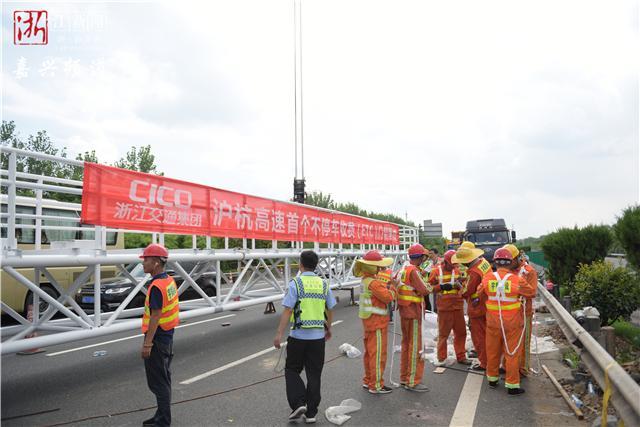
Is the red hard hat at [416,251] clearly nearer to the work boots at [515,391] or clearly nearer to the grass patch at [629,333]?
the work boots at [515,391]

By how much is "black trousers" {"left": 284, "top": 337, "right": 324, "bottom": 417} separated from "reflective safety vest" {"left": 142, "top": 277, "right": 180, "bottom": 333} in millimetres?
1249

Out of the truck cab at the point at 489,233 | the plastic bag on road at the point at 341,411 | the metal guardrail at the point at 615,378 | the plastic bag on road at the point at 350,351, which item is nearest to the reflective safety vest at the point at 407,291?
the plastic bag on road at the point at 341,411

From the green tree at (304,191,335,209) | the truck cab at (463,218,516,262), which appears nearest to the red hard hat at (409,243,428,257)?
the truck cab at (463,218,516,262)

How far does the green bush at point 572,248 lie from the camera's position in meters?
12.0

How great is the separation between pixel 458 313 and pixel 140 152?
102ft

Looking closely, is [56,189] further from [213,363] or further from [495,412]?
[495,412]

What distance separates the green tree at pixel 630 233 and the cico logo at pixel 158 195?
7.44 m

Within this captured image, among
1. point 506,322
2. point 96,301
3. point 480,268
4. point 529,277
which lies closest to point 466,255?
point 480,268

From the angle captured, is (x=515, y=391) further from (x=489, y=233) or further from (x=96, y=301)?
(x=489, y=233)

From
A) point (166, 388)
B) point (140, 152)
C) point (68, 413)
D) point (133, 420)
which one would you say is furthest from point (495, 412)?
point (140, 152)

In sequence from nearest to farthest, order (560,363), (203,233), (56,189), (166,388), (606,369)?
(606,369), (166,388), (56,189), (560,363), (203,233)

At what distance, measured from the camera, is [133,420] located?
15.0ft

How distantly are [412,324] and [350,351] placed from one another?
204cm

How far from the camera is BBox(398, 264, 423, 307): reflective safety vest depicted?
5430 mm
